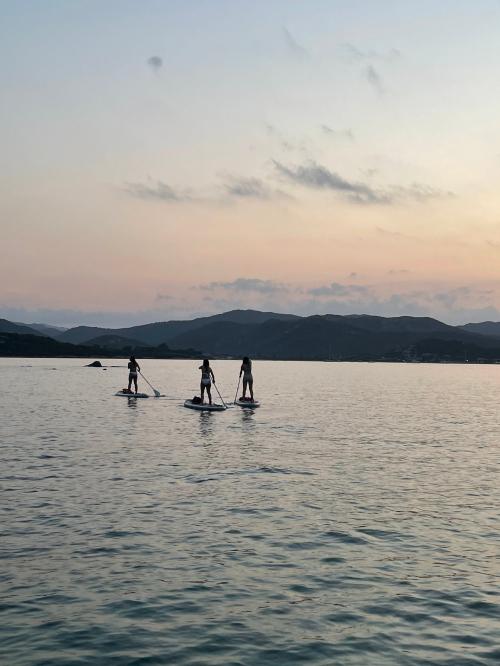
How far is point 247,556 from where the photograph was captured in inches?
569

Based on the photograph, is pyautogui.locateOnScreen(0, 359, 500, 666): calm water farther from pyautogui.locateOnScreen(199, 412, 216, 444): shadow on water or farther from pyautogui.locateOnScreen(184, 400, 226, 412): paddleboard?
pyautogui.locateOnScreen(184, 400, 226, 412): paddleboard

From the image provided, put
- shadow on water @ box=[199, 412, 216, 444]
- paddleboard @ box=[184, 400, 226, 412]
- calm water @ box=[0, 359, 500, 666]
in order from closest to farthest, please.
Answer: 1. calm water @ box=[0, 359, 500, 666]
2. shadow on water @ box=[199, 412, 216, 444]
3. paddleboard @ box=[184, 400, 226, 412]

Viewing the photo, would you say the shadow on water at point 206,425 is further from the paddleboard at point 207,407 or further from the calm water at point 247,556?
the calm water at point 247,556

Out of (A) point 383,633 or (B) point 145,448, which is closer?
(A) point 383,633

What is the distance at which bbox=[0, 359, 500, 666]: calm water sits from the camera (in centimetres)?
1015

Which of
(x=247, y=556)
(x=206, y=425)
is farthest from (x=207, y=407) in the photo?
(x=247, y=556)

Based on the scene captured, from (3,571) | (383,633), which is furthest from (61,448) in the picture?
(383,633)

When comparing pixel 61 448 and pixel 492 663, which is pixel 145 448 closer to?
pixel 61 448

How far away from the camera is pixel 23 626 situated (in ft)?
34.7

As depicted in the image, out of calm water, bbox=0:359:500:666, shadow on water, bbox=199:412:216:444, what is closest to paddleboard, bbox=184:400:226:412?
shadow on water, bbox=199:412:216:444

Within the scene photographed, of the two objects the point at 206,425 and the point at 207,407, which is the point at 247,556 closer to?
the point at 206,425

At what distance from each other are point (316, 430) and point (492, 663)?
105ft

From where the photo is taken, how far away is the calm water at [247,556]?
1015cm

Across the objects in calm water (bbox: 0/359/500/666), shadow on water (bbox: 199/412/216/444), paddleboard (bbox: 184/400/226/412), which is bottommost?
shadow on water (bbox: 199/412/216/444)
